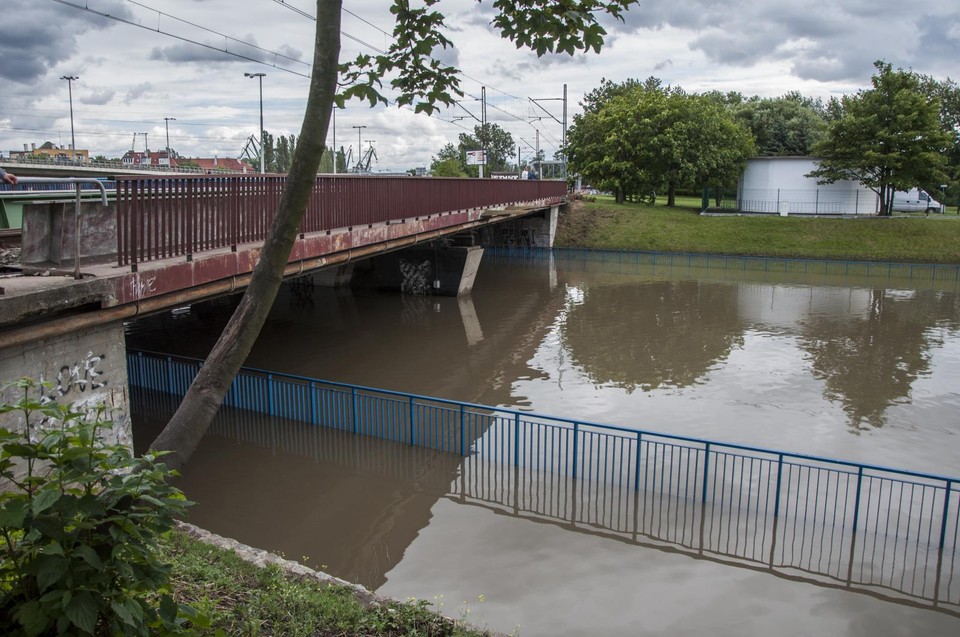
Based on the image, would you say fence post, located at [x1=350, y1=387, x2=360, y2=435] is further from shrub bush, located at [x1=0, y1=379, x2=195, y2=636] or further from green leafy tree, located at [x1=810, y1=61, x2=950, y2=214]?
green leafy tree, located at [x1=810, y1=61, x2=950, y2=214]

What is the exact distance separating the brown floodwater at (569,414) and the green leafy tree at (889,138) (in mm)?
15917

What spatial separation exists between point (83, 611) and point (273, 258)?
2.73 metres

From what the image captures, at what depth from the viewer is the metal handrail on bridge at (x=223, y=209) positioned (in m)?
9.73

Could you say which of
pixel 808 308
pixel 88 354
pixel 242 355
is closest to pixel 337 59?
pixel 242 355

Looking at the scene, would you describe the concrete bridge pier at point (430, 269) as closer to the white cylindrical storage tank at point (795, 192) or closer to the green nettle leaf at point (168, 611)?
the green nettle leaf at point (168, 611)

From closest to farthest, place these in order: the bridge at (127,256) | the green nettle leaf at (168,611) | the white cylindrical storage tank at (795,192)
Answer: the green nettle leaf at (168,611)
the bridge at (127,256)
the white cylindrical storage tank at (795,192)

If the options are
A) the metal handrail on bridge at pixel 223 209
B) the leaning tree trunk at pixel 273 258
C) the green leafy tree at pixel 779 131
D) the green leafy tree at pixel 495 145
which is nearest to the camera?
the leaning tree trunk at pixel 273 258

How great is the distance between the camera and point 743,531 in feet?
33.1

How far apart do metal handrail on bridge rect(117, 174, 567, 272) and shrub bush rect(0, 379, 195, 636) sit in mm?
6446

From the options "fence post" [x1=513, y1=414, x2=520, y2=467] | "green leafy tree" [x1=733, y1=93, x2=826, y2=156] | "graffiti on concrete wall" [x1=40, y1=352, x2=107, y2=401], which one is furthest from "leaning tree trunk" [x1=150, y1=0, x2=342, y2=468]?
"green leafy tree" [x1=733, y1=93, x2=826, y2=156]

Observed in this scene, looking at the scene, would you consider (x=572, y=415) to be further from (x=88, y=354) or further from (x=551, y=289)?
(x=551, y=289)

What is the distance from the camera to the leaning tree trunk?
5.10 m

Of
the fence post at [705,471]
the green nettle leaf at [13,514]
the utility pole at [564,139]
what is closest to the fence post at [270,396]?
the fence post at [705,471]

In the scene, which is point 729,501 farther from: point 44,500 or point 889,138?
point 889,138
